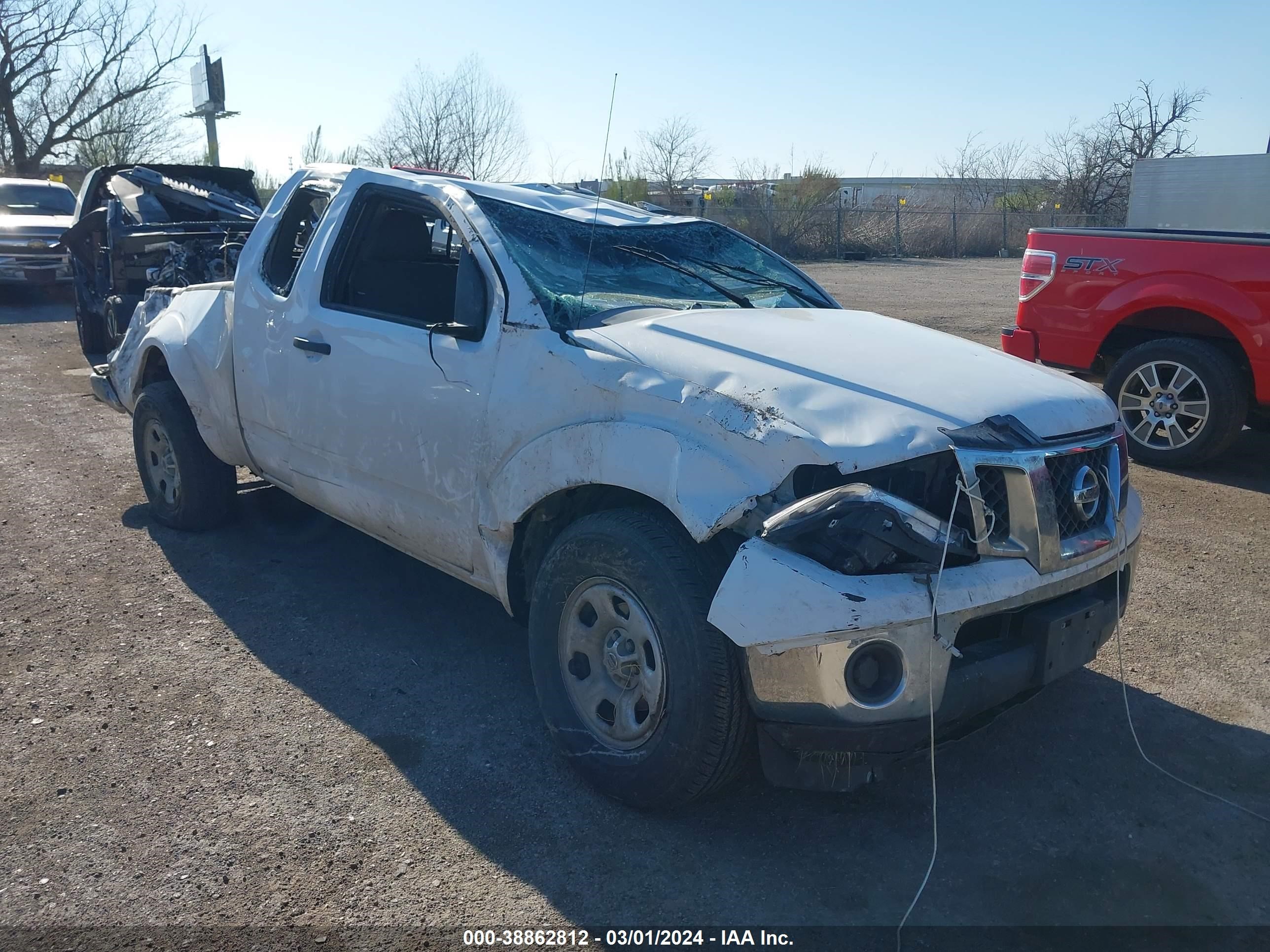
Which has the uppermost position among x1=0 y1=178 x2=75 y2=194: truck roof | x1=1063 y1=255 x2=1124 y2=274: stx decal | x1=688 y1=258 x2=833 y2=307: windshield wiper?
x1=0 y1=178 x2=75 y2=194: truck roof

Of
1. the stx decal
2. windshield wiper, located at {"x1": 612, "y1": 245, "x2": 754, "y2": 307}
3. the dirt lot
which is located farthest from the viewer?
the stx decal

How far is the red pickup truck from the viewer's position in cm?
663

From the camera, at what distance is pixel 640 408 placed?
306cm

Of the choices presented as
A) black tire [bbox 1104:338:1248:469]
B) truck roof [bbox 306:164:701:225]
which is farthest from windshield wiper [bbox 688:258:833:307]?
black tire [bbox 1104:338:1248:469]

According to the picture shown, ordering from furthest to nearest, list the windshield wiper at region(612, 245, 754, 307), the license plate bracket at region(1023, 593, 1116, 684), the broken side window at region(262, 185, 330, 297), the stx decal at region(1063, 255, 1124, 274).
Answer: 1. the stx decal at region(1063, 255, 1124, 274)
2. the broken side window at region(262, 185, 330, 297)
3. the windshield wiper at region(612, 245, 754, 307)
4. the license plate bracket at region(1023, 593, 1116, 684)

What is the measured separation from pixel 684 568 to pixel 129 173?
9318 mm

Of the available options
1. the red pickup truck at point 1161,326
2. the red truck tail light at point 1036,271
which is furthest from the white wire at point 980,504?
the red truck tail light at point 1036,271

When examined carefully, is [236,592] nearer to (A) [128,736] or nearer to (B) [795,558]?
(A) [128,736]

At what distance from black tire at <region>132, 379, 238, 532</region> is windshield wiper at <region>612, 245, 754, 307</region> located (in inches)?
104

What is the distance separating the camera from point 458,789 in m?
3.27

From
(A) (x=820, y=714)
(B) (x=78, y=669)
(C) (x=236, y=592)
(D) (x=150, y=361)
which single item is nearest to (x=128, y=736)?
(B) (x=78, y=669)

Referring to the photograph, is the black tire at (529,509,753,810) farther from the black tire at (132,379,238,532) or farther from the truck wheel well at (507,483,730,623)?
the black tire at (132,379,238,532)

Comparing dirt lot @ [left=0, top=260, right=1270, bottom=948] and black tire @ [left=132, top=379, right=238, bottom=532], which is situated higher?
black tire @ [left=132, top=379, right=238, bottom=532]

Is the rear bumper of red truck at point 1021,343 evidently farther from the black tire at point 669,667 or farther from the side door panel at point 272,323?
the black tire at point 669,667
